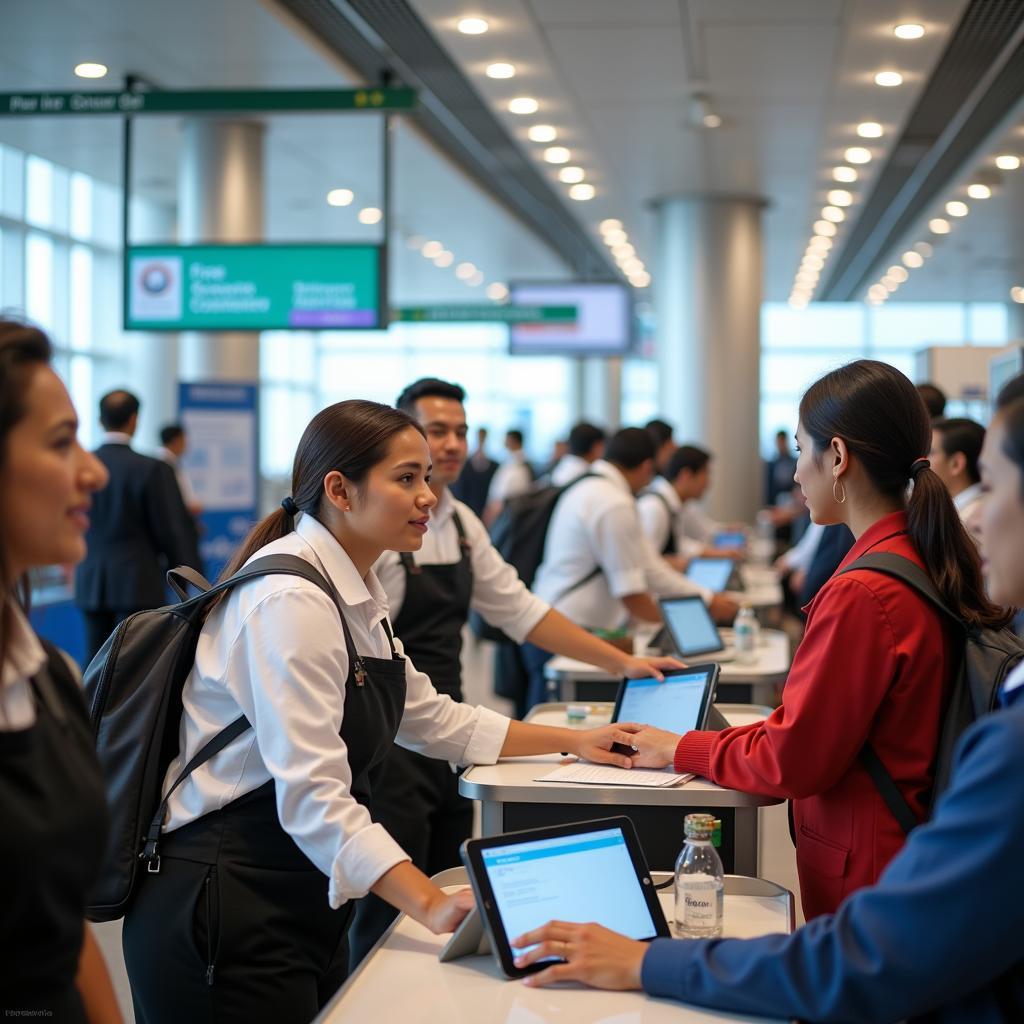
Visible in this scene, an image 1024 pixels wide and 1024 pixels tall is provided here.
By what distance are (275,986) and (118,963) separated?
231 cm

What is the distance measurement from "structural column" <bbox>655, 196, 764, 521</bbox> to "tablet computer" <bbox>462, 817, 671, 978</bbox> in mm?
9835

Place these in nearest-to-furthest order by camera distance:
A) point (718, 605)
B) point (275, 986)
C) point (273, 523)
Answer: point (275, 986)
point (273, 523)
point (718, 605)

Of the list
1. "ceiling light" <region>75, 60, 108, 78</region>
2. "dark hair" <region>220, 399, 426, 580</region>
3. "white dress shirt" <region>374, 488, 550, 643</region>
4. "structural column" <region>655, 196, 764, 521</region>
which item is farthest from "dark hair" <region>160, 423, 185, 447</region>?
"dark hair" <region>220, 399, 426, 580</region>

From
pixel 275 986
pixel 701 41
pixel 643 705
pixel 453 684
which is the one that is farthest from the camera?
pixel 701 41

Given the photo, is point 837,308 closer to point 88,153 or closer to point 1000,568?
point 88,153

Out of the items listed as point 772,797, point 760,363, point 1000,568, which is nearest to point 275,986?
point 772,797

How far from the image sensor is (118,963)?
13.3 ft

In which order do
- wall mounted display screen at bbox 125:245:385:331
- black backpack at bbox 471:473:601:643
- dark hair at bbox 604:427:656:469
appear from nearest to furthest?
black backpack at bbox 471:473:601:643
dark hair at bbox 604:427:656:469
wall mounted display screen at bbox 125:245:385:331

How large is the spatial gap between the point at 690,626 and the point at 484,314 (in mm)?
7358

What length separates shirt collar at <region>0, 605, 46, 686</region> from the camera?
1.32 m

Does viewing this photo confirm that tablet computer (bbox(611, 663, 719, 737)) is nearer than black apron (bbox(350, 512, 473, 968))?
Yes

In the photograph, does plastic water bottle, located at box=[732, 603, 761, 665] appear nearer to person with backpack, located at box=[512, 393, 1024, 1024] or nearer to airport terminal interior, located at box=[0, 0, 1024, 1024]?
airport terminal interior, located at box=[0, 0, 1024, 1024]

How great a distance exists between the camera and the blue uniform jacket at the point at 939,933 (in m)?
1.30

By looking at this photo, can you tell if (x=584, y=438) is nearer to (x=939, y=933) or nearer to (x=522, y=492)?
(x=522, y=492)
